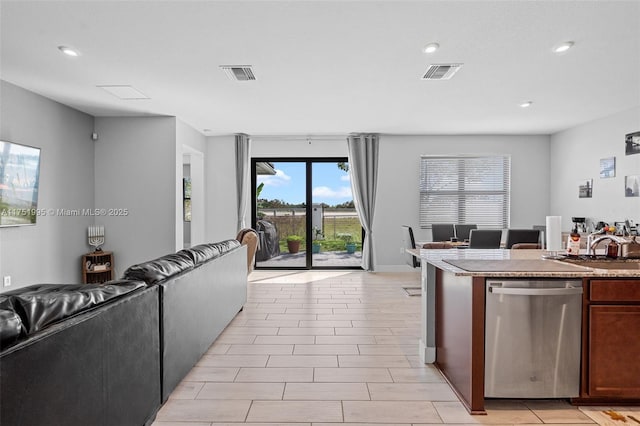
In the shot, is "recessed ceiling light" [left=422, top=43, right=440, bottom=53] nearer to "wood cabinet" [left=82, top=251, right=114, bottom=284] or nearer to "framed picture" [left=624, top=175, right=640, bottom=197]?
"framed picture" [left=624, top=175, right=640, bottom=197]

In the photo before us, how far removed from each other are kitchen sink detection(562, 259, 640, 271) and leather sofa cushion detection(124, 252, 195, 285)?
2.63m

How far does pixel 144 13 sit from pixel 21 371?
2.46 m

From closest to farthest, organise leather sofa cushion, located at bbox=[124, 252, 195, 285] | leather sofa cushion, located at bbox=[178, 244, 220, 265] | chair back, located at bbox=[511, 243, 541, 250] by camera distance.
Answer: leather sofa cushion, located at bbox=[124, 252, 195, 285]
leather sofa cushion, located at bbox=[178, 244, 220, 265]
chair back, located at bbox=[511, 243, 541, 250]

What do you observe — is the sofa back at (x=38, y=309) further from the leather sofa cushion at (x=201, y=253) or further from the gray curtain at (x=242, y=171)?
the gray curtain at (x=242, y=171)

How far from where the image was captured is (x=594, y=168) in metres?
5.79

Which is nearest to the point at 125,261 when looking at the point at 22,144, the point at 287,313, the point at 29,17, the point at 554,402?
the point at 22,144

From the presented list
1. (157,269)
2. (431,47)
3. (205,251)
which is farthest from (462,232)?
(157,269)

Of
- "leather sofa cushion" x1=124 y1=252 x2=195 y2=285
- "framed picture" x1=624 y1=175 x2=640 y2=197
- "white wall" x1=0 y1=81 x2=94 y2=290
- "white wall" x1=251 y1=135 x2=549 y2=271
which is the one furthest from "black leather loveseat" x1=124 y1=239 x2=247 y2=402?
"framed picture" x1=624 y1=175 x2=640 y2=197

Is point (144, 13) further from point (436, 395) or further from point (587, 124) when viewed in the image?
point (587, 124)

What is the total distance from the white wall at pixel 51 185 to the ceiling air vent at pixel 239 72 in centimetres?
258

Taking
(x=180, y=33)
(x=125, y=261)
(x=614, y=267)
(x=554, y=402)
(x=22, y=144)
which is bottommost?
(x=554, y=402)

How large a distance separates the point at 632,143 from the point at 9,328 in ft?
21.9

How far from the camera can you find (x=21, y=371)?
3.67 ft

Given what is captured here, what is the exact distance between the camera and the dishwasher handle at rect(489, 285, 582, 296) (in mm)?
2123
